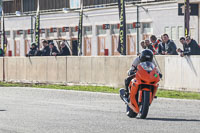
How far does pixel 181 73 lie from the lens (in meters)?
21.4

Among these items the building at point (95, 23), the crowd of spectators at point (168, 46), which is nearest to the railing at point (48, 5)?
the building at point (95, 23)

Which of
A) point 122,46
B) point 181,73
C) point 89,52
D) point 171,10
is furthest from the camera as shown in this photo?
point 89,52

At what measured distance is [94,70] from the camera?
25344 millimetres

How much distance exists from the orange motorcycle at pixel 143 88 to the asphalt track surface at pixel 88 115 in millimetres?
249

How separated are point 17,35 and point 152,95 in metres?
55.1

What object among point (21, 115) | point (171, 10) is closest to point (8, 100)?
point (21, 115)

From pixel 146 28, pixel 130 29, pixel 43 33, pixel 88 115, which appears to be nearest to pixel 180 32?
pixel 146 28

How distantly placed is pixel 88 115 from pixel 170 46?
367 inches

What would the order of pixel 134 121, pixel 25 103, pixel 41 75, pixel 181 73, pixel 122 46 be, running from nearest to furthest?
pixel 134 121 < pixel 25 103 < pixel 181 73 < pixel 41 75 < pixel 122 46

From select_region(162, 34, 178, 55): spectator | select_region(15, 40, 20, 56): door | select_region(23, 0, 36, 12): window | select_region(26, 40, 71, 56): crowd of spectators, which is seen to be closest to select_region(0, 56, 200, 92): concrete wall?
select_region(26, 40, 71, 56): crowd of spectators

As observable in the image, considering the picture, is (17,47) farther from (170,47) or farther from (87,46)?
(170,47)

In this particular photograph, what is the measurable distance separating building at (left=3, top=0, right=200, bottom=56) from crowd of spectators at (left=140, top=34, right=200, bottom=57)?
849 inches

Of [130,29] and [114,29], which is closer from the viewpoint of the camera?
[130,29]

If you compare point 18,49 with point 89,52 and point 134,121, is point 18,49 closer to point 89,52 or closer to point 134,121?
point 89,52
